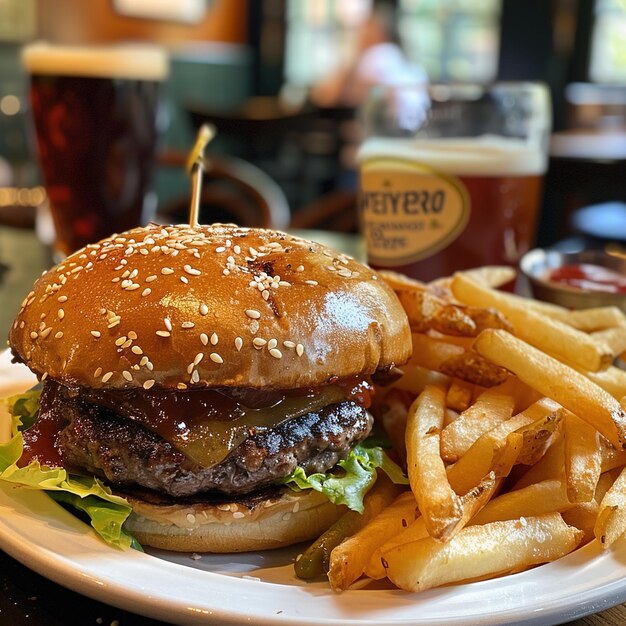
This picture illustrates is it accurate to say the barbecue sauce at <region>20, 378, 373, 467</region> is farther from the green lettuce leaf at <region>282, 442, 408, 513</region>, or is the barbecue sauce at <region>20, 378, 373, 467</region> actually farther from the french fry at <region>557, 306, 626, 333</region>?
the french fry at <region>557, 306, 626, 333</region>

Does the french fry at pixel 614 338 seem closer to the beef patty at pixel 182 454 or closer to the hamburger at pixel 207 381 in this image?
the hamburger at pixel 207 381

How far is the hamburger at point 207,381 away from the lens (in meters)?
1.39

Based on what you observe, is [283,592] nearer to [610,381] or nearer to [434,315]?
[434,315]

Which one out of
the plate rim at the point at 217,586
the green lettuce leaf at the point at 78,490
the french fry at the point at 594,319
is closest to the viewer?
the plate rim at the point at 217,586

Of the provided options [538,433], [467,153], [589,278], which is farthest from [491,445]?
[467,153]

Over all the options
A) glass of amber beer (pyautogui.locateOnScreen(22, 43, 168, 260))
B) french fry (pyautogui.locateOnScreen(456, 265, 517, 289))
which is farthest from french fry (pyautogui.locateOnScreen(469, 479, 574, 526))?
glass of amber beer (pyautogui.locateOnScreen(22, 43, 168, 260))

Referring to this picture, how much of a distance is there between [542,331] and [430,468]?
0.59 m

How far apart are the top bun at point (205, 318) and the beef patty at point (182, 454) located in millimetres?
116

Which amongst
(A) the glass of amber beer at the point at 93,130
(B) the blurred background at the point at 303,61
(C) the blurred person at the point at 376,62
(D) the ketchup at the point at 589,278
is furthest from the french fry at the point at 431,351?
(C) the blurred person at the point at 376,62

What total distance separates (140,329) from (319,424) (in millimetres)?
402

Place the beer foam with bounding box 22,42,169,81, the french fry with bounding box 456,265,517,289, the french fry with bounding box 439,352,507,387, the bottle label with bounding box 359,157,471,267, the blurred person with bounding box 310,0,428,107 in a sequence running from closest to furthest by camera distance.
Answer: the french fry with bounding box 439,352,507,387
the french fry with bounding box 456,265,517,289
the bottle label with bounding box 359,157,471,267
the beer foam with bounding box 22,42,169,81
the blurred person with bounding box 310,0,428,107

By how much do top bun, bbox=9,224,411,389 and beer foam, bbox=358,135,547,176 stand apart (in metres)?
1.27

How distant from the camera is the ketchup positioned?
2.59 metres

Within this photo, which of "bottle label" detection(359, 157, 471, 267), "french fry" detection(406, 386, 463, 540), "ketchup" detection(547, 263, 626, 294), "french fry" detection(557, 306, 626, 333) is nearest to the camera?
"french fry" detection(406, 386, 463, 540)
